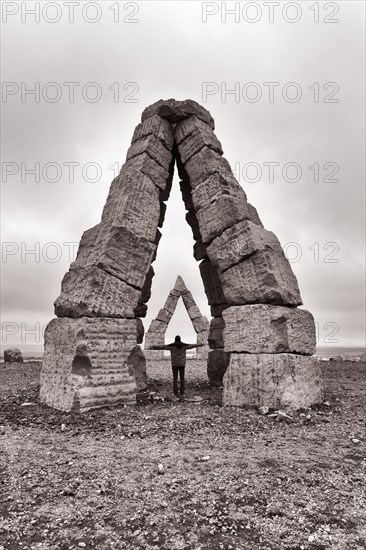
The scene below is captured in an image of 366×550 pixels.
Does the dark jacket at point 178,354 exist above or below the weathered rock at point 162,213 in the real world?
below

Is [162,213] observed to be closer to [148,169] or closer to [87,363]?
[148,169]

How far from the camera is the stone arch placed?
5.96m

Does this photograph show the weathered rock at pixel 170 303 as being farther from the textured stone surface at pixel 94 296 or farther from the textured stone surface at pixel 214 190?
the textured stone surface at pixel 94 296

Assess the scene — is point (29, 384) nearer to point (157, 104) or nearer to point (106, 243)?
point (106, 243)

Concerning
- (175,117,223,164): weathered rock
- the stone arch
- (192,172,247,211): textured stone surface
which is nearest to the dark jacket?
the stone arch

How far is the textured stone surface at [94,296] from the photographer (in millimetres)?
6207

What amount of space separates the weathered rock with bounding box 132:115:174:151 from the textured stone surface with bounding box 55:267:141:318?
3.21 metres

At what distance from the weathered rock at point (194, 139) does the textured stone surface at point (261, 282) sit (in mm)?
2683

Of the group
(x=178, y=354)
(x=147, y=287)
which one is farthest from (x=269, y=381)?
(x=147, y=287)

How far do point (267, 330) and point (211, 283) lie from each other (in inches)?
138

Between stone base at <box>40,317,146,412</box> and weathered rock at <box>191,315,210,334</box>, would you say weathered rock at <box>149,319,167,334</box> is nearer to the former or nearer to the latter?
weathered rock at <box>191,315,210,334</box>

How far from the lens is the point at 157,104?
838cm

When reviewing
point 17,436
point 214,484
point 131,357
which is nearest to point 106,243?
point 131,357

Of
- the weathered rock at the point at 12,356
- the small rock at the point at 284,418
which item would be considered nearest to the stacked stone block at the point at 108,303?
the small rock at the point at 284,418
